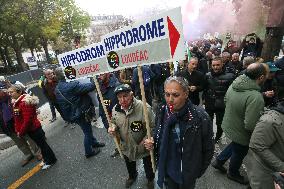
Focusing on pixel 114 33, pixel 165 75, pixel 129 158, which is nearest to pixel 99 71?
pixel 114 33

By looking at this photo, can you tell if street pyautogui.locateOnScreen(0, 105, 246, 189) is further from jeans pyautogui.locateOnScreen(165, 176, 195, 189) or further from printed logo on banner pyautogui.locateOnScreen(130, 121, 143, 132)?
jeans pyautogui.locateOnScreen(165, 176, 195, 189)

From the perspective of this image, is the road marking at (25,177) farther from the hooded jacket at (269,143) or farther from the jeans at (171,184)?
the hooded jacket at (269,143)

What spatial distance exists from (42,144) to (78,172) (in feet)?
3.38

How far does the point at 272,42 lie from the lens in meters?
9.13

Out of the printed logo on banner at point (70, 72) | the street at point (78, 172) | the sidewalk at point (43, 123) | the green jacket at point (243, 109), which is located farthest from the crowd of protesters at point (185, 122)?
the sidewalk at point (43, 123)

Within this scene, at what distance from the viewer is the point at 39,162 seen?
6.15 m

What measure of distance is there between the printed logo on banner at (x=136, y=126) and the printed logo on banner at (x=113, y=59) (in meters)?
0.85

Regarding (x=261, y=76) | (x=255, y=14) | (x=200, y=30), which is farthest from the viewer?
(x=200, y=30)

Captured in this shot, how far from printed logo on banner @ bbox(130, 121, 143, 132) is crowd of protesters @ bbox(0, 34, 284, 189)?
14mm

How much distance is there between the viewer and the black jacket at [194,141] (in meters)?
2.70

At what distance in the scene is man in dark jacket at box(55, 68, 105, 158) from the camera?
538 centimetres

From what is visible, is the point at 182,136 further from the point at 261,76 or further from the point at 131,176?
the point at 131,176

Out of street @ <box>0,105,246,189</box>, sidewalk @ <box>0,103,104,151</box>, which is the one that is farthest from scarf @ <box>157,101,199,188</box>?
sidewalk @ <box>0,103,104,151</box>

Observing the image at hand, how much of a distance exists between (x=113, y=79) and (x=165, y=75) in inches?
116
